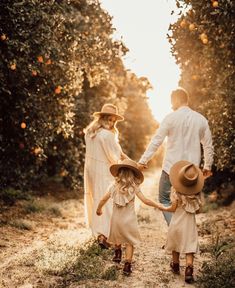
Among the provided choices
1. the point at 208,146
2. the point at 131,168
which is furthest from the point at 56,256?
the point at 208,146

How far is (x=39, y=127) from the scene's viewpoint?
9.98 metres

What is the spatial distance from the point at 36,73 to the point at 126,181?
4.13 meters

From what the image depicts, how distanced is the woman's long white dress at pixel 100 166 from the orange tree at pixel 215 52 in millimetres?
2796

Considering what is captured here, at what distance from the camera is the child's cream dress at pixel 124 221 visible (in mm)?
5633

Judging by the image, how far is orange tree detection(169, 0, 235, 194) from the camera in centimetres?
820

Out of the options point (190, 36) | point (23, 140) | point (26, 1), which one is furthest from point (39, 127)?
point (190, 36)

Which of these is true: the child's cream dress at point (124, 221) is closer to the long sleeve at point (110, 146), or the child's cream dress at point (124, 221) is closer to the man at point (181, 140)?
the man at point (181, 140)

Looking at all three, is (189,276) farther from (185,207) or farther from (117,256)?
(117,256)

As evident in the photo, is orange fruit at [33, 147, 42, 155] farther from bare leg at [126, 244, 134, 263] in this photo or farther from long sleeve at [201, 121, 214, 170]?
bare leg at [126, 244, 134, 263]

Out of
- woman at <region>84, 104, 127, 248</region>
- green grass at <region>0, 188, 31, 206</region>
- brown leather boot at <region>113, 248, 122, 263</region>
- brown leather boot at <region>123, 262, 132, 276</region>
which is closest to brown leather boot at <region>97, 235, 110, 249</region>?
woman at <region>84, 104, 127, 248</region>

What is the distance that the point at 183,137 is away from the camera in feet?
22.0

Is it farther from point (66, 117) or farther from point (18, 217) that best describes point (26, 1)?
point (18, 217)

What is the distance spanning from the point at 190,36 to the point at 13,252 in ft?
19.4

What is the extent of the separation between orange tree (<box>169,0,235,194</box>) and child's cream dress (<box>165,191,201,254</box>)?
3.48 meters
